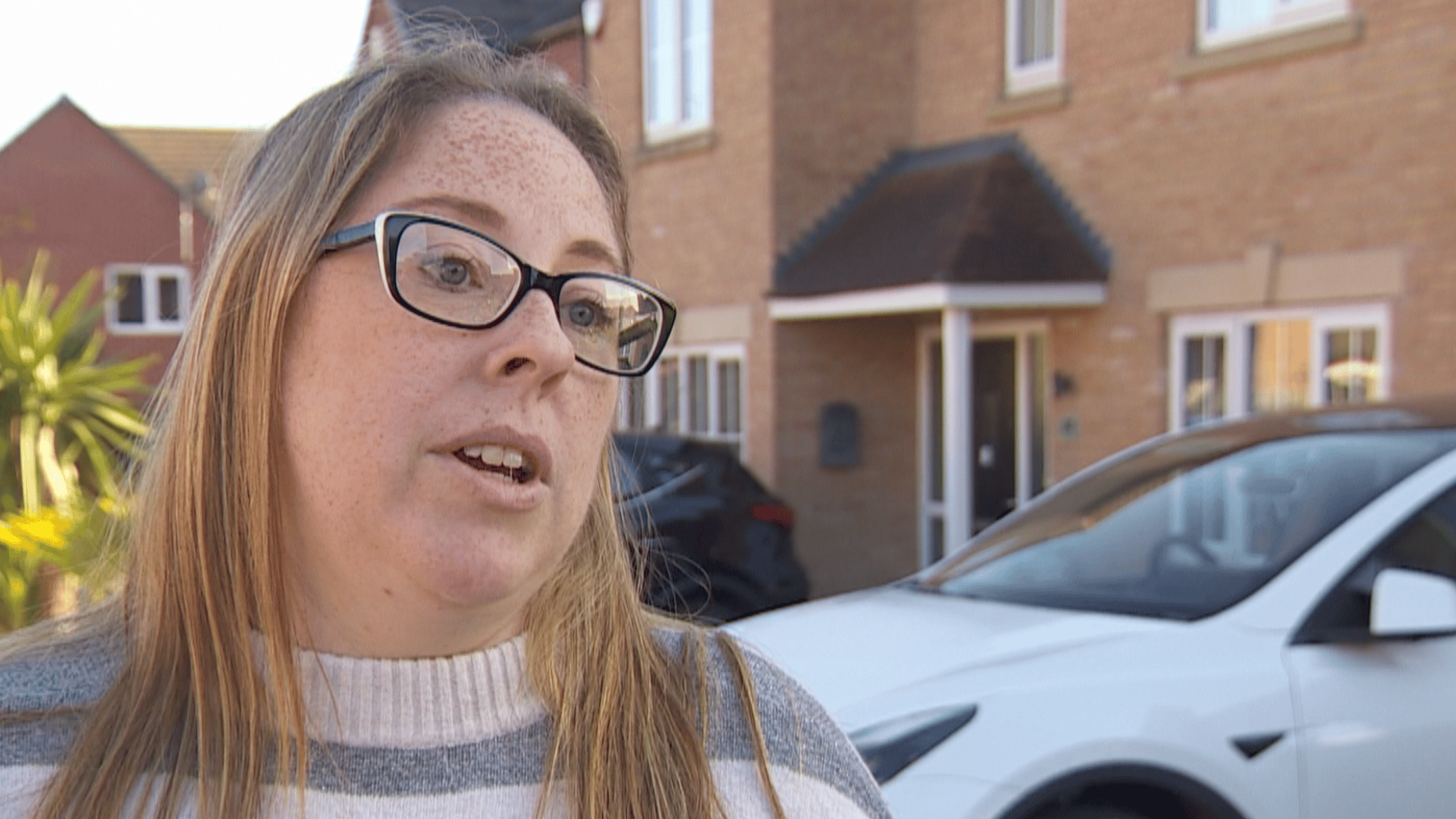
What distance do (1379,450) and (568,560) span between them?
3091mm

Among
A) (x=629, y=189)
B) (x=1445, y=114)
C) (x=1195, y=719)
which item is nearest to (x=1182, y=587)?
(x=1195, y=719)

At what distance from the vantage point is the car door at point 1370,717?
3.24 meters

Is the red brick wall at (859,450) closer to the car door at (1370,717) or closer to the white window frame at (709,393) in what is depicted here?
the white window frame at (709,393)

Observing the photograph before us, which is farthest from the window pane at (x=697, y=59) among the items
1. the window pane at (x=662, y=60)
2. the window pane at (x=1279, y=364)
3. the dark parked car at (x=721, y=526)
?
the window pane at (x=1279, y=364)

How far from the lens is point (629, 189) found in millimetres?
1566

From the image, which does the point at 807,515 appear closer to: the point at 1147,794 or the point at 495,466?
the point at 1147,794

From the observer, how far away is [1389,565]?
3498 mm

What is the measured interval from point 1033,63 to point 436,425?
29.6ft

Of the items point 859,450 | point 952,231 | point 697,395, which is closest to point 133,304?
point 697,395

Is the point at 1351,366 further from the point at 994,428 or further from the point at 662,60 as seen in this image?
the point at 662,60

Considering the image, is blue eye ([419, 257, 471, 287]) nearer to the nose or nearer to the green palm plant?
the nose

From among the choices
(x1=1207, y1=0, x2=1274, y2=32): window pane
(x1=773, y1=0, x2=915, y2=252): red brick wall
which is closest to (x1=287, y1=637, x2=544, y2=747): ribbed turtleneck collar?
(x1=1207, y1=0, x2=1274, y2=32): window pane

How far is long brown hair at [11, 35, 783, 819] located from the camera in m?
1.18

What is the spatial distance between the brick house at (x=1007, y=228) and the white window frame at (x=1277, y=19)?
2 centimetres
